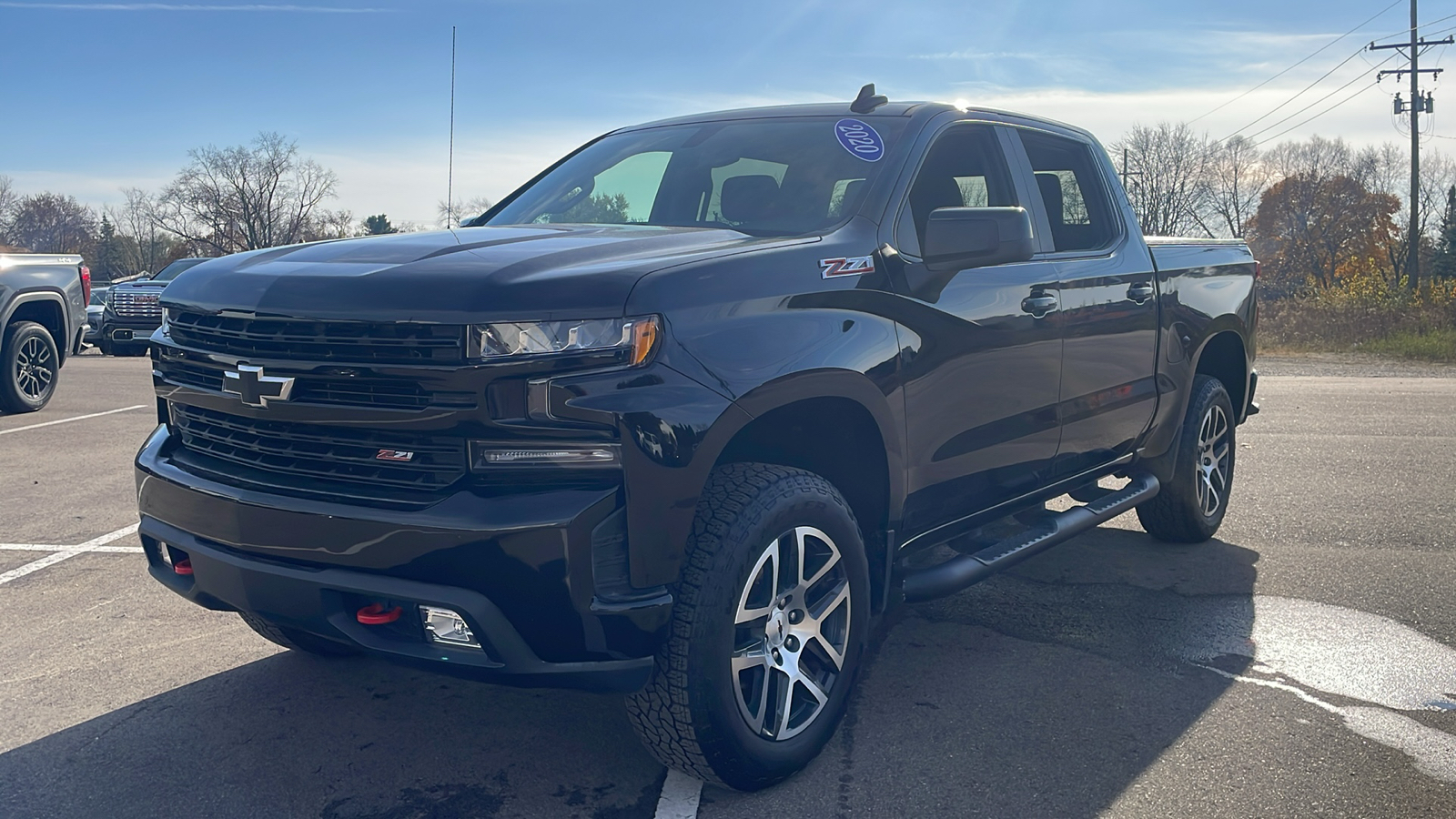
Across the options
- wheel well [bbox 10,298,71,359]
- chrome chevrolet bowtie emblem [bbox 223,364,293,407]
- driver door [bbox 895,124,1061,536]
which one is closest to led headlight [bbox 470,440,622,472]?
chrome chevrolet bowtie emblem [bbox 223,364,293,407]

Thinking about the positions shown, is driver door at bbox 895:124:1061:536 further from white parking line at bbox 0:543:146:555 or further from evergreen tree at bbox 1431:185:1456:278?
evergreen tree at bbox 1431:185:1456:278

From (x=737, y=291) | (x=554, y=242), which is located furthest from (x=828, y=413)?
(x=554, y=242)

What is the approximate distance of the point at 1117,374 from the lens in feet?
15.6

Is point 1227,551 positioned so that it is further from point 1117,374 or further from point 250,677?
point 250,677

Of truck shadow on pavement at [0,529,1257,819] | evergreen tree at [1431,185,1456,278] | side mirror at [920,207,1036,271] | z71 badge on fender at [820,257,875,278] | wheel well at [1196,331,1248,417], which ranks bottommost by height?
truck shadow on pavement at [0,529,1257,819]

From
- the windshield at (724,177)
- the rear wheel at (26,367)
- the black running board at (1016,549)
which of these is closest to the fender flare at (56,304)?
the rear wheel at (26,367)

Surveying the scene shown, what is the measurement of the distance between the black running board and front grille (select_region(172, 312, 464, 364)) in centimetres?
175

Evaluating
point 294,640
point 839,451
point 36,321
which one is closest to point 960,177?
point 839,451

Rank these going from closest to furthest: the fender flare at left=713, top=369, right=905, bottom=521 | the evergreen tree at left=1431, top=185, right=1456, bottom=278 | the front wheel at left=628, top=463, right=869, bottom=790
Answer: the front wheel at left=628, top=463, right=869, bottom=790 → the fender flare at left=713, top=369, right=905, bottom=521 → the evergreen tree at left=1431, top=185, right=1456, bottom=278

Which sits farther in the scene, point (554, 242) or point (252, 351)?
point (554, 242)

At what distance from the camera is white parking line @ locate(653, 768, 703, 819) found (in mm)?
2967

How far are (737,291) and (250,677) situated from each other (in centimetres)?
229

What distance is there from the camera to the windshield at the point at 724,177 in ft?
12.4

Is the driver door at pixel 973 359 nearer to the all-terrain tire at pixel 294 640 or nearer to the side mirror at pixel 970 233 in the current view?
the side mirror at pixel 970 233
